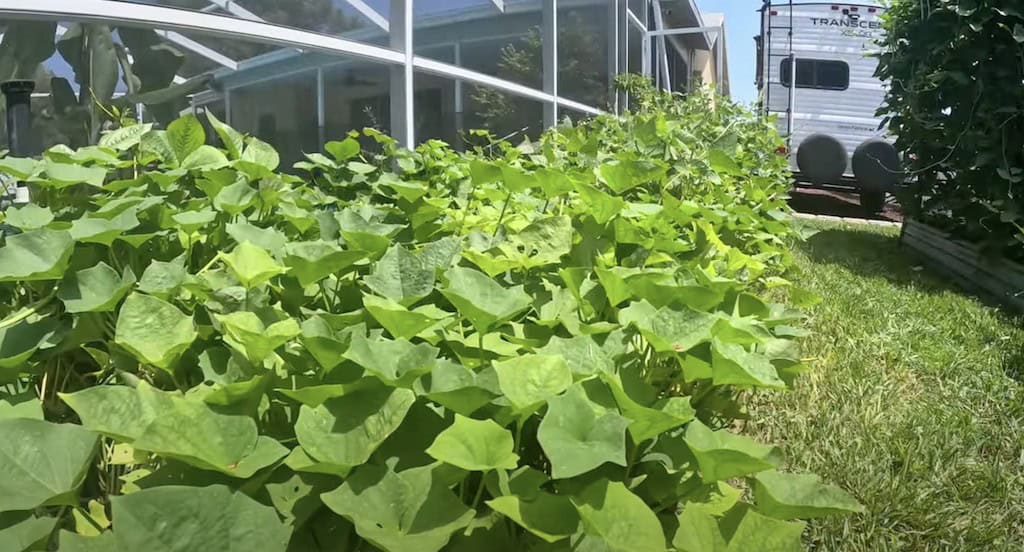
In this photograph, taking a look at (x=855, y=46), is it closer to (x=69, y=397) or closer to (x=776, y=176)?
(x=776, y=176)

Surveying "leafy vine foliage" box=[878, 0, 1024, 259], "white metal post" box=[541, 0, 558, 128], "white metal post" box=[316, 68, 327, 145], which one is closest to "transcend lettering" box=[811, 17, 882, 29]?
"leafy vine foliage" box=[878, 0, 1024, 259]

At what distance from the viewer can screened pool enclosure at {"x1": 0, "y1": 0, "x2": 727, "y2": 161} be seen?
2715 mm

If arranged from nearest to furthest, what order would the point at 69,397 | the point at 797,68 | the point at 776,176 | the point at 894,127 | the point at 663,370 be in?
the point at 69,397
the point at 663,370
the point at 776,176
the point at 894,127
the point at 797,68

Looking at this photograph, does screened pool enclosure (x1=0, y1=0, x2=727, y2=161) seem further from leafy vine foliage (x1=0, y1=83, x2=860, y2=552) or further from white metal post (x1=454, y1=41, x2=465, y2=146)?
leafy vine foliage (x1=0, y1=83, x2=860, y2=552)

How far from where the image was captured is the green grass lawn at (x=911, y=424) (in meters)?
1.79

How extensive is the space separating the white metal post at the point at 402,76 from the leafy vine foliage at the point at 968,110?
3695 mm

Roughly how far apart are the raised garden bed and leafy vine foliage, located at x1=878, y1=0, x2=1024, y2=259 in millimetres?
109

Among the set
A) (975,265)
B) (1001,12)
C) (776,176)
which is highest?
(1001,12)

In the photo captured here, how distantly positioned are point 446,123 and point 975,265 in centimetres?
Answer: 383

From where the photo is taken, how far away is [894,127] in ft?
24.7

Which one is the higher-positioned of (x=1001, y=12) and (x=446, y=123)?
(x=1001, y=12)

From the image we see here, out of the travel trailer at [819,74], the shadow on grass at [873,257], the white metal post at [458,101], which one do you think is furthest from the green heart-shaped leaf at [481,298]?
the travel trailer at [819,74]

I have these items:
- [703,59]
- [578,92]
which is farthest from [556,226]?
[703,59]

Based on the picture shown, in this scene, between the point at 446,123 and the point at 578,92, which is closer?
the point at 446,123
